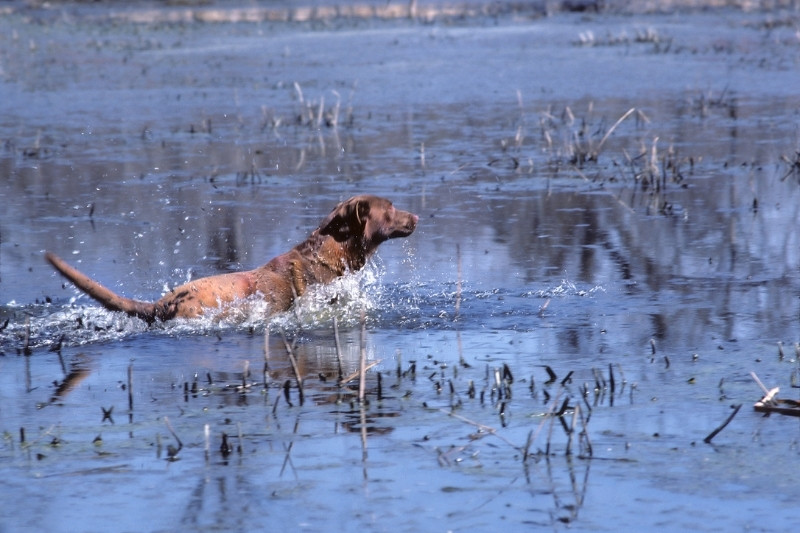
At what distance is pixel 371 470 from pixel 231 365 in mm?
1939

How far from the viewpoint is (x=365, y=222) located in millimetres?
8117

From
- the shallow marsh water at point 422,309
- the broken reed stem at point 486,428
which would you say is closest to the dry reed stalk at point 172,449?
the shallow marsh water at point 422,309

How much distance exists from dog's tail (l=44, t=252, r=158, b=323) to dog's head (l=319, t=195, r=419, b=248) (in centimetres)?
121

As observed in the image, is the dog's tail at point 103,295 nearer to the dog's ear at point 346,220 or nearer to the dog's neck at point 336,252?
the dog's neck at point 336,252

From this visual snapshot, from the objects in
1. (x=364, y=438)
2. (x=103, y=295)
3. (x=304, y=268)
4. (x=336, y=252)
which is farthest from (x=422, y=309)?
(x=364, y=438)

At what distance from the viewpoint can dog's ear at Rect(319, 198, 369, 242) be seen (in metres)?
8.07

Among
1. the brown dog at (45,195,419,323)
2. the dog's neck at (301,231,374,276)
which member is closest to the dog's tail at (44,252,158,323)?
the brown dog at (45,195,419,323)

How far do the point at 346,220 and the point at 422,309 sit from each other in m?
0.73

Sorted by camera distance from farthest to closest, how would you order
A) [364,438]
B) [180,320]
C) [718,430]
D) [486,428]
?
[180,320] → [364,438] → [486,428] → [718,430]

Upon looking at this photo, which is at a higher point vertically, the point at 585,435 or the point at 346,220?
the point at 346,220

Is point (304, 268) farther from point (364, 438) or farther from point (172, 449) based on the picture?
point (172, 449)

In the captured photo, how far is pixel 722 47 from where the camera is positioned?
2528cm

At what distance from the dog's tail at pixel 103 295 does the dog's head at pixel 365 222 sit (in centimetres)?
121

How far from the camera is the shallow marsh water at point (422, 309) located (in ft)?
15.4
